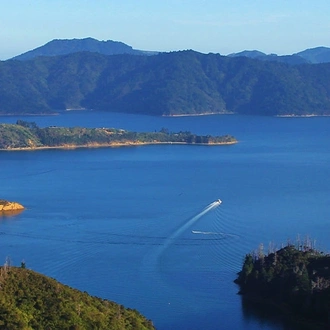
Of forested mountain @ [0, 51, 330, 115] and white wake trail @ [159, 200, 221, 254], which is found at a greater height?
forested mountain @ [0, 51, 330, 115]

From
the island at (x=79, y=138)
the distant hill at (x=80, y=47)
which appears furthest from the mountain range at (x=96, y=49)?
the island at (x=79, y=138)

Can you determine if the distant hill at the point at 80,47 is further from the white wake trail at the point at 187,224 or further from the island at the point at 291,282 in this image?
the island at the point at 291,282

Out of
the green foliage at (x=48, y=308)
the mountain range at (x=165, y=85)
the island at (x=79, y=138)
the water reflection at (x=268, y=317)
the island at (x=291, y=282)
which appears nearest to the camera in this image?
the green foliage at (x=48, y=308)

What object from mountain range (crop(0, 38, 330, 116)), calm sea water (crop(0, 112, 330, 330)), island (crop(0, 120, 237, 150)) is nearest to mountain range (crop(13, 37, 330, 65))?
mountain range (crop(0, 38, 330, 116))

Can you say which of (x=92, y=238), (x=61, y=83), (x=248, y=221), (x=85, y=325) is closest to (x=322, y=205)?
(x=248, y=221)

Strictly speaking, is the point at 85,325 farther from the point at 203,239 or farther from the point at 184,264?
the point at 203,239

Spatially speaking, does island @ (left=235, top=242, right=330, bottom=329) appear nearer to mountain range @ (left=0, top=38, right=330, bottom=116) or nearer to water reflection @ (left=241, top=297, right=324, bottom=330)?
water reflection @ (left=241, top=297, right=324, bottom=330)
